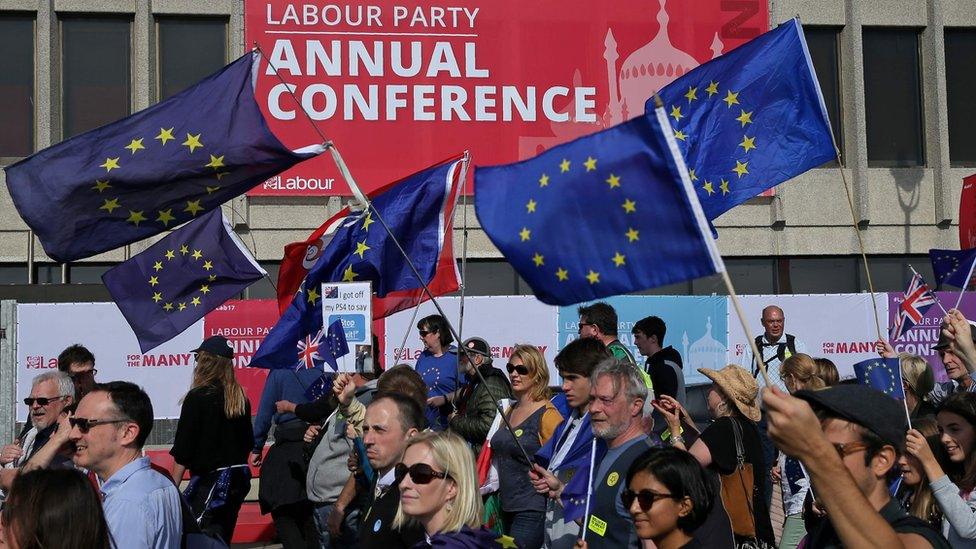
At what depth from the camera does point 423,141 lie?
20.9m

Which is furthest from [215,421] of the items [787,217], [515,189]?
[787,217]

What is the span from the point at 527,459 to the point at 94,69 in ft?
60.0

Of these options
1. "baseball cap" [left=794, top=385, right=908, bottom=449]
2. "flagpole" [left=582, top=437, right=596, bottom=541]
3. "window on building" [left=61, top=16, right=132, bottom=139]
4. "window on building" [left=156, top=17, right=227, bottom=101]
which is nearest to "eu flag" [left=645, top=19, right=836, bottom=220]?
"flagpole" [left=582, top=437, right=596, bottom=541]

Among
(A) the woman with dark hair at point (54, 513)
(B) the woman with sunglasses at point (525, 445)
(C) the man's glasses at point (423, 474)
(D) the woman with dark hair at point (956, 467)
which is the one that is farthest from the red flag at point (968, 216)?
(A) the woman with dark hair at point (54, 513)

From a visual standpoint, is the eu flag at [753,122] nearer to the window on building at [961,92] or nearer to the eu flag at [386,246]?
the eu flag at [386,246]

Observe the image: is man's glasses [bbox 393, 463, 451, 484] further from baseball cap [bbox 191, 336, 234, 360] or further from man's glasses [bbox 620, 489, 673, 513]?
baseball cap [bbox 191, 336, 234, 360]

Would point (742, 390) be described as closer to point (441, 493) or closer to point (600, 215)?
point (600, 215)

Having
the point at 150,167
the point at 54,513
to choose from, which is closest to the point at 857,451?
→ the point at 54,513

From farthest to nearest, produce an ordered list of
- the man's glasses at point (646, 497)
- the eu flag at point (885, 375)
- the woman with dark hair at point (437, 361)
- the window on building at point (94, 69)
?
1. the window on building at point (94, 69)
2. the woman with dark hair at point (437, 361)
3. the eu flag at point (885, 375)
4. the man's glasses at point (646, 497)

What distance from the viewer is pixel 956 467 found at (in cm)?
596

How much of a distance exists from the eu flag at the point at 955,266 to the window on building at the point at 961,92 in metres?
12.7

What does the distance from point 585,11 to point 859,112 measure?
578 centimetres

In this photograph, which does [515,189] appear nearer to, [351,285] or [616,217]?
[616,217]

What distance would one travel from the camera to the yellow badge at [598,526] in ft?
17.7
